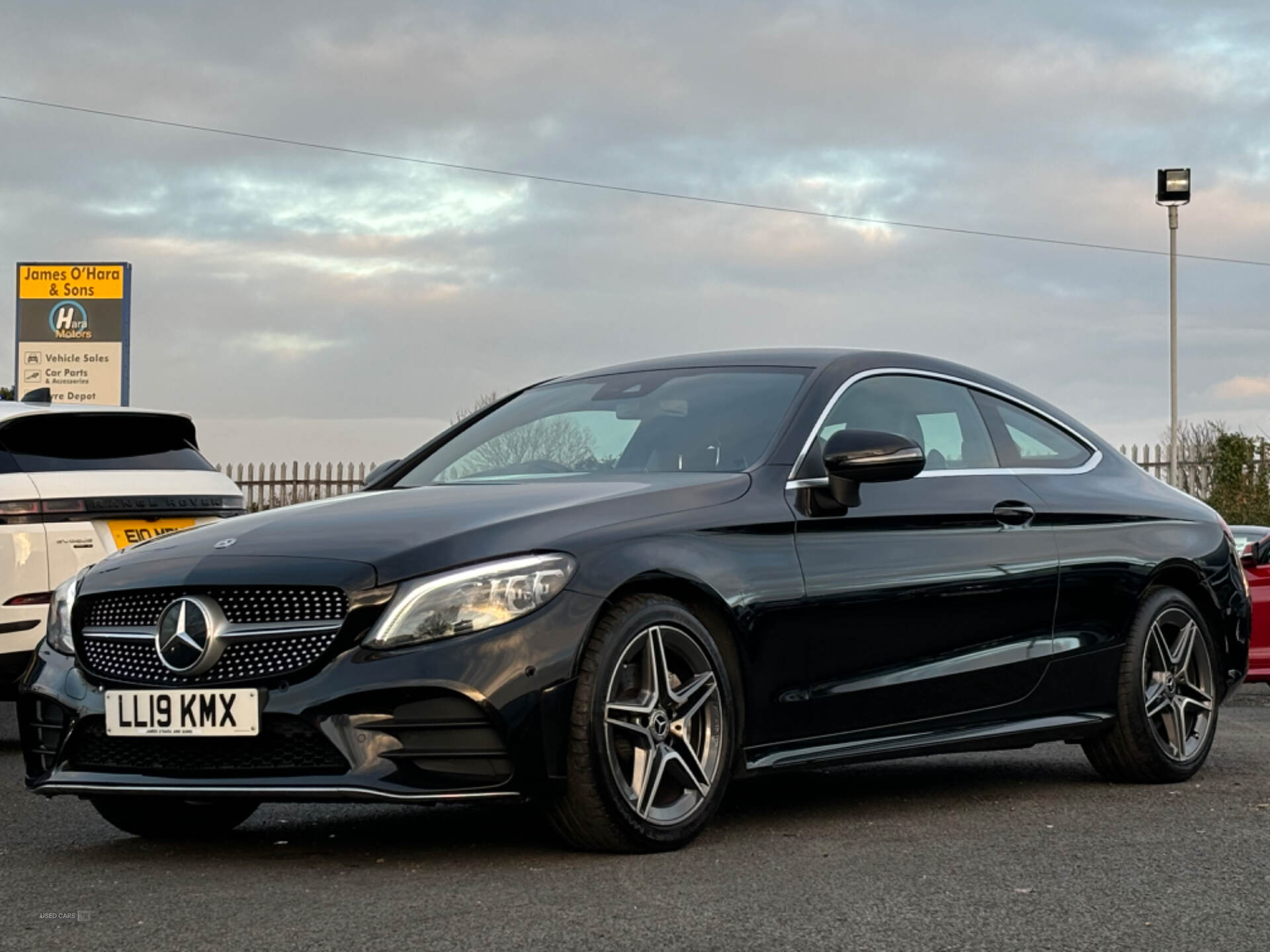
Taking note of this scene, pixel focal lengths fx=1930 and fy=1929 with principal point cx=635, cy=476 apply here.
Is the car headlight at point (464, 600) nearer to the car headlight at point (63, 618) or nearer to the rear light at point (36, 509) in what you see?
the car headlight at point (63, 618)

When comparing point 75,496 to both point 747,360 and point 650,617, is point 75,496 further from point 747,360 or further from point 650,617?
point 650,617

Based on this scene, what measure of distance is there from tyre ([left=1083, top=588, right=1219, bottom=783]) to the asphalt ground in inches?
8.2

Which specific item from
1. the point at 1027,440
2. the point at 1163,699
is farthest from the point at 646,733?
the point at 1163,699

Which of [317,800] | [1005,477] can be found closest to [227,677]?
[317,800]

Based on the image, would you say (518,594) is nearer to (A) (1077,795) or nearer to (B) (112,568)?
(B) (112,568)

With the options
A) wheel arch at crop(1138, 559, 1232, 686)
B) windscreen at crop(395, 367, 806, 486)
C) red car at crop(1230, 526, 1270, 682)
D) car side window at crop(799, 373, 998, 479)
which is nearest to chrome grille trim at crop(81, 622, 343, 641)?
windscreen at crop(395, 367, 806, 486)

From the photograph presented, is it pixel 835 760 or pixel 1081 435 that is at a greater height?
pixel 1081 435

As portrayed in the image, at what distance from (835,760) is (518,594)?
1415 mm

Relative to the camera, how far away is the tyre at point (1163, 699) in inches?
285

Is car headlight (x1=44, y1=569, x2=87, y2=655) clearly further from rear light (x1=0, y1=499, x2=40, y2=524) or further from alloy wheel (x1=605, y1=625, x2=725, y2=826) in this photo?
rear light (x1=0, y1=499, x2=40, y2=524)

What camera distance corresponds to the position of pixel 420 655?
4.99m

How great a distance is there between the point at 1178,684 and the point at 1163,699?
0.14 meters

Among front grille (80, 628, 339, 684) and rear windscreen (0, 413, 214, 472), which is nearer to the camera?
front grille (80, 628, 339, 684)

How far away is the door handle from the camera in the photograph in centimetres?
679
